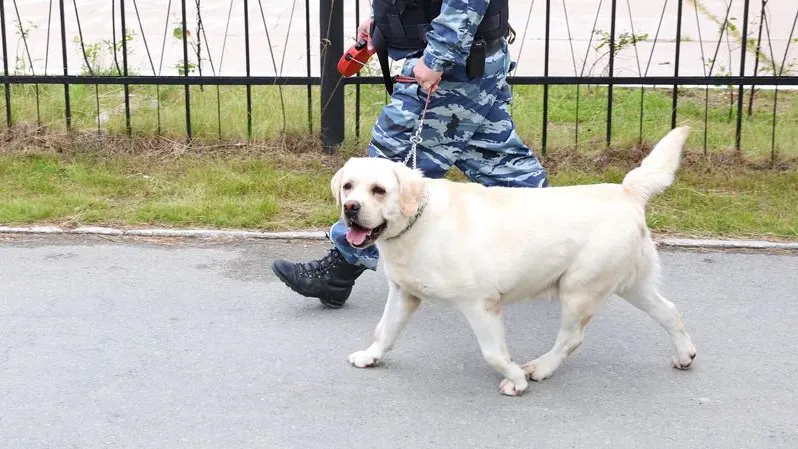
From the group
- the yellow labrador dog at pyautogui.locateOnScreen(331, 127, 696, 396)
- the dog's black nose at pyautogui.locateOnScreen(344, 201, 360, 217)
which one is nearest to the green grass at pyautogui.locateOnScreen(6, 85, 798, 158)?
the yellow labrador dog at pyautogui.locateOnScreen(331, 127, 696, 396)

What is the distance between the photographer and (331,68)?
23.0 ft

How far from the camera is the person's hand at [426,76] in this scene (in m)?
4.27

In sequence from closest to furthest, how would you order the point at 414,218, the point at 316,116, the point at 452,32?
the point at 414,218 < the point at 452,32 < the point at 316,116

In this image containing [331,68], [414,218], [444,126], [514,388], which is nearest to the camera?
[414,218]

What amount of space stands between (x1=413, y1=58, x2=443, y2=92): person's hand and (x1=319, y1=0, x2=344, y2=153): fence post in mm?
2683

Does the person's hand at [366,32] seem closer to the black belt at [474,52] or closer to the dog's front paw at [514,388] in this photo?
the black belt at [474,52]

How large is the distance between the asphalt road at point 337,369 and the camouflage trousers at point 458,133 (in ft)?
1.95

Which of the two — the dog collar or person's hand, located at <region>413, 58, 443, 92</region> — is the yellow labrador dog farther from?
person's hand, located at <region>413, 58, 443, 92</region>

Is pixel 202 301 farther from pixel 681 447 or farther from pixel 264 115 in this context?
pixel 264 115

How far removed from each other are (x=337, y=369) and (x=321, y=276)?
664mm

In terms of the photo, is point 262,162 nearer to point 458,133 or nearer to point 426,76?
point 458,133

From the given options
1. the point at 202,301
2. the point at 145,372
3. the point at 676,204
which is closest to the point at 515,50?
the point at 676,204

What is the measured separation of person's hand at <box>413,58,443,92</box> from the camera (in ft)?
14.0

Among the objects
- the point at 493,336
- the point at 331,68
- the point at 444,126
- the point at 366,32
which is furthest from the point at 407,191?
the point at 331,68
